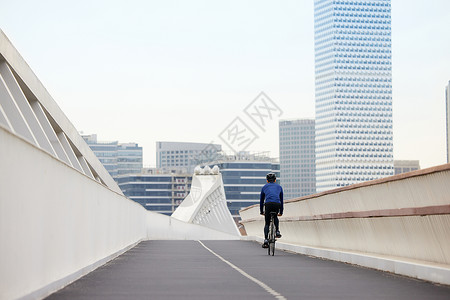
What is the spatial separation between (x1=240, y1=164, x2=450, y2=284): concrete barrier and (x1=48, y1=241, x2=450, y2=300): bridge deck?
591 mm

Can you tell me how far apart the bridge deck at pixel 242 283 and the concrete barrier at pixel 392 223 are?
1.94 ft

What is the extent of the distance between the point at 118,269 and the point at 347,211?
20.0ft

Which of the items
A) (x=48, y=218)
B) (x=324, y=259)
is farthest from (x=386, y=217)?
(x=48, y=218)

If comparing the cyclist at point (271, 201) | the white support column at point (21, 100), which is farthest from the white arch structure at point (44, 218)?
the cyclist at point (271, 201)

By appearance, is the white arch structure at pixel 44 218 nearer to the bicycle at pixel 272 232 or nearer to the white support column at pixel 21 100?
the white support column at pixel 21 100

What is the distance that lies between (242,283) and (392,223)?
4392mm

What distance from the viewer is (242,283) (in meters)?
13.2

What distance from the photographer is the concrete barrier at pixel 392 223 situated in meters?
13.6

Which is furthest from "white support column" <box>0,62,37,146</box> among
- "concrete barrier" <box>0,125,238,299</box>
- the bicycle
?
the bicycle

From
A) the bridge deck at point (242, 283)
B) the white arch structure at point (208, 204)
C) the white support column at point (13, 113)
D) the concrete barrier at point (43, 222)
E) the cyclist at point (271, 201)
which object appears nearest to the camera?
the concrete barrier at point (43, 222)

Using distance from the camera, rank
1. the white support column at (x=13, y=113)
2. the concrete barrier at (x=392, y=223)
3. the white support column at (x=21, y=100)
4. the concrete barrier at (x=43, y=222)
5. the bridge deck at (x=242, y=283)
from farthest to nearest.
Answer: the white support column at (x=21, y=100), the white support column at (x=13, y=113), the concrete barrier at (x=392, y=223), the bridge deck at (x=242, y=283), the concrete barrier at (x=43, y=222)

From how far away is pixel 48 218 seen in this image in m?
11.5

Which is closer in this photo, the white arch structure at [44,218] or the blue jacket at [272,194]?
the white arch structure at [44,218]

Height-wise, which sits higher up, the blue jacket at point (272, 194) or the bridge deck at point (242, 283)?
the blue jacket at point (272, 194)
